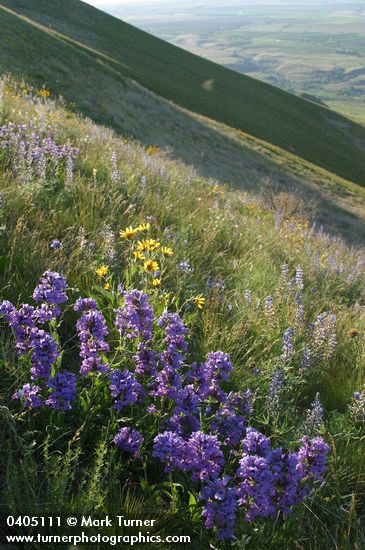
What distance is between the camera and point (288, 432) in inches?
114

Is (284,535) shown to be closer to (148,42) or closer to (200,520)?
(200,520)

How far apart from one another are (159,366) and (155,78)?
155 ft

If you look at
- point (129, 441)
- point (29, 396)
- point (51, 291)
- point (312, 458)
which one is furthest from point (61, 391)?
point (312, 458)

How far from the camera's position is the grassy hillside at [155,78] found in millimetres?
26797

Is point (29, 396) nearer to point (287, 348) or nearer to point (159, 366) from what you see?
point (159, 366)

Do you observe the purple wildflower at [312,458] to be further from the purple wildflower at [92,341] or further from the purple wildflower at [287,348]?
the purple wildflower at [92,341]

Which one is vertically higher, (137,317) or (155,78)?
(155,78)

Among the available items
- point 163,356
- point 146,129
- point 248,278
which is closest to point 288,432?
point 163,356

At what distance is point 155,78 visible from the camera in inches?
1818

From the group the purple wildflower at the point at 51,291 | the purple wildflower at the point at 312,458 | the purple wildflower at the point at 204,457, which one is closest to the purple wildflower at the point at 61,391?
the purple wildflower at the point at 51,291

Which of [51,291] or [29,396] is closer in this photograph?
[29,396]

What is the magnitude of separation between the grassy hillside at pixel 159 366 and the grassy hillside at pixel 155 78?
2091 centimetres

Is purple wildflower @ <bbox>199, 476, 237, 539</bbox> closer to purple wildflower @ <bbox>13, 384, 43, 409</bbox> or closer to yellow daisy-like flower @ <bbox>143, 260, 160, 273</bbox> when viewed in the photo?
purple wildflower @ <bbox>13, 384, 43, 409</bbox>

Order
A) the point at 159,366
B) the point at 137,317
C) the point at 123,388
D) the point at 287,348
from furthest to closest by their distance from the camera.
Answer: the point at 287,348, the point at 159,366, the point at 137,317, the point at 123,388
